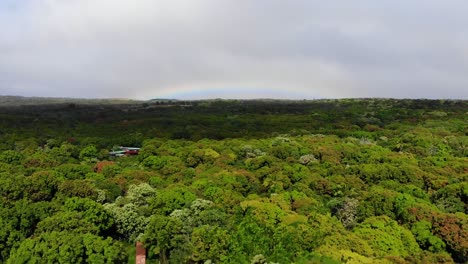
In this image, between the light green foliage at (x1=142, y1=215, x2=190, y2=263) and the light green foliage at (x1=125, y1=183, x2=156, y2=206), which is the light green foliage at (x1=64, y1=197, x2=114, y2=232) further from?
the light green foliage at (x1=142, y1=215, x2=190, y2=263)

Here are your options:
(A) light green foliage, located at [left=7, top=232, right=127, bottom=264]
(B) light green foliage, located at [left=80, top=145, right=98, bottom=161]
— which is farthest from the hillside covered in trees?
(B) light green foliage, located at [left=80, top=145, right=98, bottom=161]

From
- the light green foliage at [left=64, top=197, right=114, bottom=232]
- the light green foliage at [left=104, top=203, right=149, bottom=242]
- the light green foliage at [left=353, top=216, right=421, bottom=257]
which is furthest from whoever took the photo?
the light green foliage at [left=104, top=203, right=149, bottom=242]

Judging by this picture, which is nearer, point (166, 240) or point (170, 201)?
point (166, 240)

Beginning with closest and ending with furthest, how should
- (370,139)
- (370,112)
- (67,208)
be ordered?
(67,208), (370,139), (370,112)

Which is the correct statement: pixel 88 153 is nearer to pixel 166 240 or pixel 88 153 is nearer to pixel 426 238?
pixel 166 240

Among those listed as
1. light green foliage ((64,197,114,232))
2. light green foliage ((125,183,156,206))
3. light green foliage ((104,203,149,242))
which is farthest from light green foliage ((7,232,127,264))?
light green foliage ((125,183,156,206))

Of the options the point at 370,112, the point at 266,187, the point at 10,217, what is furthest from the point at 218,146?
the point at 370,112

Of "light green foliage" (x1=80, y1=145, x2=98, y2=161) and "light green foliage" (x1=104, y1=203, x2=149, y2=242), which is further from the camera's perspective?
"light green foliage" (x1=80, y1=145, x2=98, y2=161)

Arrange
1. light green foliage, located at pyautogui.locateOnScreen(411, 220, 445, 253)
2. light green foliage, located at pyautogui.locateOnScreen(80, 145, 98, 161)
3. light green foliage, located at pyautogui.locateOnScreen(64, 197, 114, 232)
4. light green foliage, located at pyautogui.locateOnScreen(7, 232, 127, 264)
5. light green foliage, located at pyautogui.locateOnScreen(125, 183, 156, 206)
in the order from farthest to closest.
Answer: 1. light green foliage, located at pyautogui.locateOnScreen(80, 145, 98, 161)
2. light green foliage, located at pyautogui.locateOnScreen(125, 183, 156, 206)
3. light green foliage, located at pyautogui.locateOnScreen(64, 197, 114, 232)
4. light green foliage, located at pyautogui.locateOnScreen(411, 220, 445, 253)
5. light green foliage, located at pyautogui.locateOnScreen(7, 232, 127, 264)

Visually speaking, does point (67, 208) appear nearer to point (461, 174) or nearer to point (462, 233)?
point (462, 233)

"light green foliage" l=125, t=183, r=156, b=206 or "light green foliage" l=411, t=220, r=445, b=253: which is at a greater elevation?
"light green foliage" l=125, t=183, r=156, b=206

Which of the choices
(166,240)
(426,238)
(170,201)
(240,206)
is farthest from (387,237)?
(170,201)
